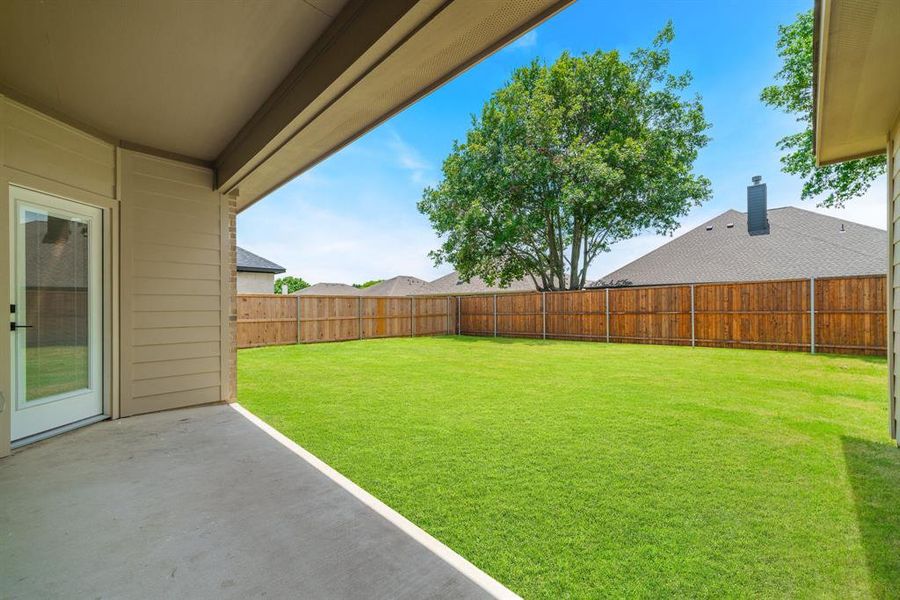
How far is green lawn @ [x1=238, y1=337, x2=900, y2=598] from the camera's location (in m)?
1.57

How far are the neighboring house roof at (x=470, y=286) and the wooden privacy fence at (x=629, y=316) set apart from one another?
785 cm

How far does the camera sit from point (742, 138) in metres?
14.0

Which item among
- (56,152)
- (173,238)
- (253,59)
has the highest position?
(253,59)

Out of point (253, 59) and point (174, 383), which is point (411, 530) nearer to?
point (253, 59)

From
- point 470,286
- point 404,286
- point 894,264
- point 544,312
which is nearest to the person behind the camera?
point 894,264

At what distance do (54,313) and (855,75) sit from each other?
5.58 metres

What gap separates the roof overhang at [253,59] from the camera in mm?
1765

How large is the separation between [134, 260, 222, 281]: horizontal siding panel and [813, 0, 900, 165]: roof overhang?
4.88m

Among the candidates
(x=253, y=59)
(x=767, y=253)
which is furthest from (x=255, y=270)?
(x=767, y=253)

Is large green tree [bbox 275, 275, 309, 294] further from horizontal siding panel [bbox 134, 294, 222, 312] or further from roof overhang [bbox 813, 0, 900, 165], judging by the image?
roof overhang [bbox 813, 0, 900, 165]

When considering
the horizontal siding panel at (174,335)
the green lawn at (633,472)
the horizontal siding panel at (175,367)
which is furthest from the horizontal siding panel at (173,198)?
the green lawn at (633,472)

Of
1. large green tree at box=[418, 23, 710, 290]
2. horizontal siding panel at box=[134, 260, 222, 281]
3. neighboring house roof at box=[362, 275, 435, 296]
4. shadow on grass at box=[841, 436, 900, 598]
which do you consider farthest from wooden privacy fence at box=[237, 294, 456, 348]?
neighboring house roof at box=[362, 275, 435, 296]

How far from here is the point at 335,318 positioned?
1177 cm

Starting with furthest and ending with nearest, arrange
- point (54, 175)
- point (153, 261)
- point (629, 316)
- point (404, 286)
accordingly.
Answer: point (404, 286) < point (629, 316) < point (153, 261) < point (54, 175)
